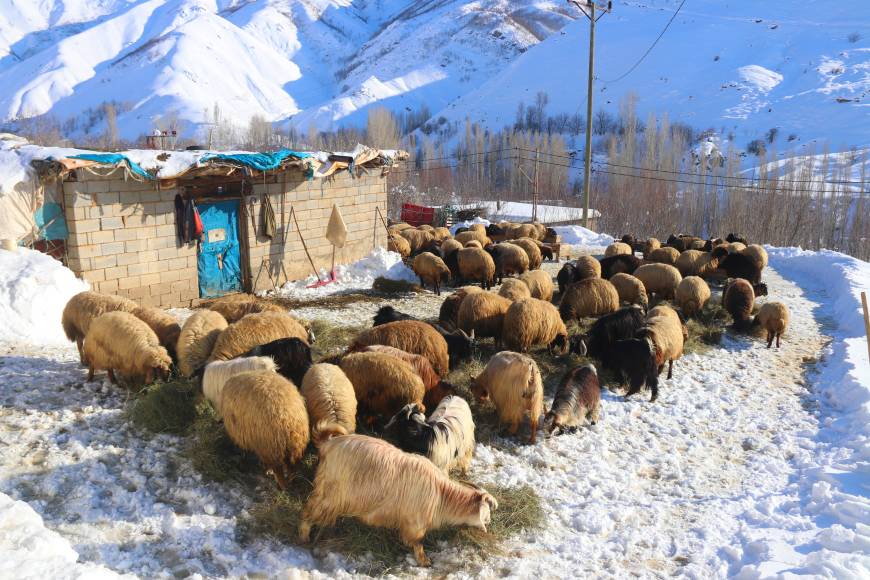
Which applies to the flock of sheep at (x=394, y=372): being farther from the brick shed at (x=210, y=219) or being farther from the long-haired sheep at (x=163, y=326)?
the brick shed at (x=210, y=219)

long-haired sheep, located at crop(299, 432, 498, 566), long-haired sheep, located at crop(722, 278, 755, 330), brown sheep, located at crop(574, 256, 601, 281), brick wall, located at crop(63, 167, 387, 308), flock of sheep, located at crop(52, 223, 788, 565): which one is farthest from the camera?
brown sheep, located at crop(574, 256, 601, 281)

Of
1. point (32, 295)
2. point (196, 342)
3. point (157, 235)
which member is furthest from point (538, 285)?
point (32, 295)

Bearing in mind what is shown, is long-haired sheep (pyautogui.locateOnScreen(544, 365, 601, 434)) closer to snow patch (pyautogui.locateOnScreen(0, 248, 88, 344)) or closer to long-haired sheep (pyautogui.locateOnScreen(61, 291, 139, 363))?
long-haired sheep (pyautogui.locateOnScreen(61, 291, 139, 363))

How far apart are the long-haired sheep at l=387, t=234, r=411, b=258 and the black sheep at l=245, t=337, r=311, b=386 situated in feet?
34.0

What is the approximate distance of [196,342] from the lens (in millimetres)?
7637

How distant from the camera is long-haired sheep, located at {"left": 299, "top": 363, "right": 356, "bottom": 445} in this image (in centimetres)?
591

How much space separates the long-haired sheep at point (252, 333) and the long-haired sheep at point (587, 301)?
5.49 meters

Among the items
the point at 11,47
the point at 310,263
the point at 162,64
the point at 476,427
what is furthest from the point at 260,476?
the point at 11,47

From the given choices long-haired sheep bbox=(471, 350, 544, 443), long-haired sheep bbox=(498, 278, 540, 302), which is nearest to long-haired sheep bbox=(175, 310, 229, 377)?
long-haired sheep bbox=(471, 350, 544, 443)

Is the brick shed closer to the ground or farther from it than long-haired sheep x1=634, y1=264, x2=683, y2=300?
farther from it

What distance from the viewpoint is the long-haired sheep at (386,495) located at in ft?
15.9

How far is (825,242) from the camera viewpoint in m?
30.1

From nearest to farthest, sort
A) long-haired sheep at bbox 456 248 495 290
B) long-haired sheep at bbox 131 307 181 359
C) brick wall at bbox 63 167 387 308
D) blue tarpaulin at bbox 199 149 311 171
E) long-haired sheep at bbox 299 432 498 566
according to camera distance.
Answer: long-haired sheep at bbox 299 432 498 566
long-haired sheep at bbox 131 307 181 359
brick wall at bbox 63 167 387 308
blue tarpaulin at bbox 199 149 311 171
long-haired sheep at bbox 456 248 495 290

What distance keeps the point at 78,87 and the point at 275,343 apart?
152233mm
